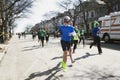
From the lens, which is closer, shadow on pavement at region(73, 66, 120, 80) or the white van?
shadow on pavement at region(73, 66, 120, 80)

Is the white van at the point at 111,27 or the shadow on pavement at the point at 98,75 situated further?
the white van at the point at 111,27

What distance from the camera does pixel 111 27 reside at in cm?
2370

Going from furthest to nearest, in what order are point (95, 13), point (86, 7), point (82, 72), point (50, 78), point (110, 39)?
point (95, 13) → point (86, 7) → point (110, 39) → point (82, 72) → point (50, 78)

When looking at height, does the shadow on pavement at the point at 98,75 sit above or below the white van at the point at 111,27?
below

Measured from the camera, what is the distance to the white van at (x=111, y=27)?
895 inches

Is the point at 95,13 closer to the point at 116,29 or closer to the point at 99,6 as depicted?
the point at 99,6

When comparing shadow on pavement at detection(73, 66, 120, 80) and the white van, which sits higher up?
the white van

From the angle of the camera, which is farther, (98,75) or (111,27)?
(111,27)

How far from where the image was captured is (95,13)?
66.5 metres

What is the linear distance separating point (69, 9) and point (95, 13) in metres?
6.57

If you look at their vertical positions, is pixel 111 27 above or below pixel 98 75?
above

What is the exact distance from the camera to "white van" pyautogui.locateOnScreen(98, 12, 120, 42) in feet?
74.6

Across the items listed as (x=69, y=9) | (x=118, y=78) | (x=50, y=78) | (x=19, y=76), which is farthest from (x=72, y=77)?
(x=69, y=9)

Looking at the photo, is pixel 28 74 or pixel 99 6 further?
pixel 99 6
